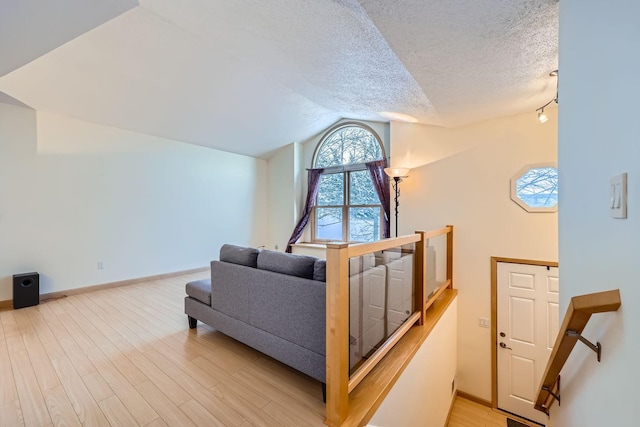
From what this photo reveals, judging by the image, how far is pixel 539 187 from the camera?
3.14 m

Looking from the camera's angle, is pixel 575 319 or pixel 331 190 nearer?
pixel 575 319

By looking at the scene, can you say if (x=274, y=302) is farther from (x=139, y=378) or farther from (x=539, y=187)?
(x=539, y=187)

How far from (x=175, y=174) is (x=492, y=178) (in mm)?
5364

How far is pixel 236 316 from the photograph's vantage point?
246cm

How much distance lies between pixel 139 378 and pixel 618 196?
2.91 m

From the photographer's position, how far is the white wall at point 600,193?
0.73 m

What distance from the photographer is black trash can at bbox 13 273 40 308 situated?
11.3 ft

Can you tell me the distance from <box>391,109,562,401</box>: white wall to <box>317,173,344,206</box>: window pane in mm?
2018

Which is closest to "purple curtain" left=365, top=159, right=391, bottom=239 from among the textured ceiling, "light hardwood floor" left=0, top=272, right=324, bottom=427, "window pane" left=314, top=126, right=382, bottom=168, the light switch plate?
"window pane" left=314, top=126, right=382, bottom=168

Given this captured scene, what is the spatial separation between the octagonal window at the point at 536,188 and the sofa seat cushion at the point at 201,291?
3.74 metres

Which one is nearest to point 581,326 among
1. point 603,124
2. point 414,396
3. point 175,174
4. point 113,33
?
point 603,124

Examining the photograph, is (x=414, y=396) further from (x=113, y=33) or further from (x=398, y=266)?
(x=113, y=33)

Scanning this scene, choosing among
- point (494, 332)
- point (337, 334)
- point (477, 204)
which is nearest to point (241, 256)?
point (337, 334)

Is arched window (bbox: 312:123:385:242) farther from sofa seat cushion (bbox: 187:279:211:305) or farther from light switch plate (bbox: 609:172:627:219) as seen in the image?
light switch plate (bbox: 609:172:627:219)
